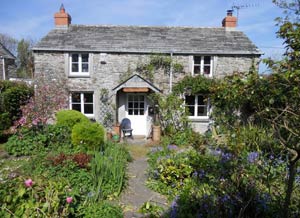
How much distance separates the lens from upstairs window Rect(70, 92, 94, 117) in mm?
12984

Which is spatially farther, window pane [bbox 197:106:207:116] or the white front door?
window pane [bbox 197:106:207:116]

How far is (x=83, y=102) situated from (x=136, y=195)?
8864 millimetres

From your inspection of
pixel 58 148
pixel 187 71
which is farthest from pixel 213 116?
pixel 58 148

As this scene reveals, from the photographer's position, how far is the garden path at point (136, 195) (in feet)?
15.6

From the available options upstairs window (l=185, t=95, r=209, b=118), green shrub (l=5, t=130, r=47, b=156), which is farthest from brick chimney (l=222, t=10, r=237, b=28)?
green shrub (l=5, t=130, r=47, b=156)

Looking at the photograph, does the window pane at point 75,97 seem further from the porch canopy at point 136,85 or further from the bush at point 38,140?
the bush at point 38,140

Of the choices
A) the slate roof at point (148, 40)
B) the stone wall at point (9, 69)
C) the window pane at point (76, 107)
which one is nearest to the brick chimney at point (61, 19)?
the slate roof at point (148, 40)

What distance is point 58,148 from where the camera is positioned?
8055mm

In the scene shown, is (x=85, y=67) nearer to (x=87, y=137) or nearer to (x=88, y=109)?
(x=88, y=109)

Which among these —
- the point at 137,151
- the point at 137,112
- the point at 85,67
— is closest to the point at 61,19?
the point at 85,67

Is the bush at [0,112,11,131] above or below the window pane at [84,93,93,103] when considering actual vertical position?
below

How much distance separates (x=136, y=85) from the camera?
39.3 ft

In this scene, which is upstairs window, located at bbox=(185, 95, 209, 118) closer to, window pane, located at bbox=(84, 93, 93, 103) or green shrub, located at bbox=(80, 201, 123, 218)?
window pane, located at bbox=(84, 93, 93, 103)

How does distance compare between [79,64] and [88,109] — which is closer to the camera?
[79,64]
